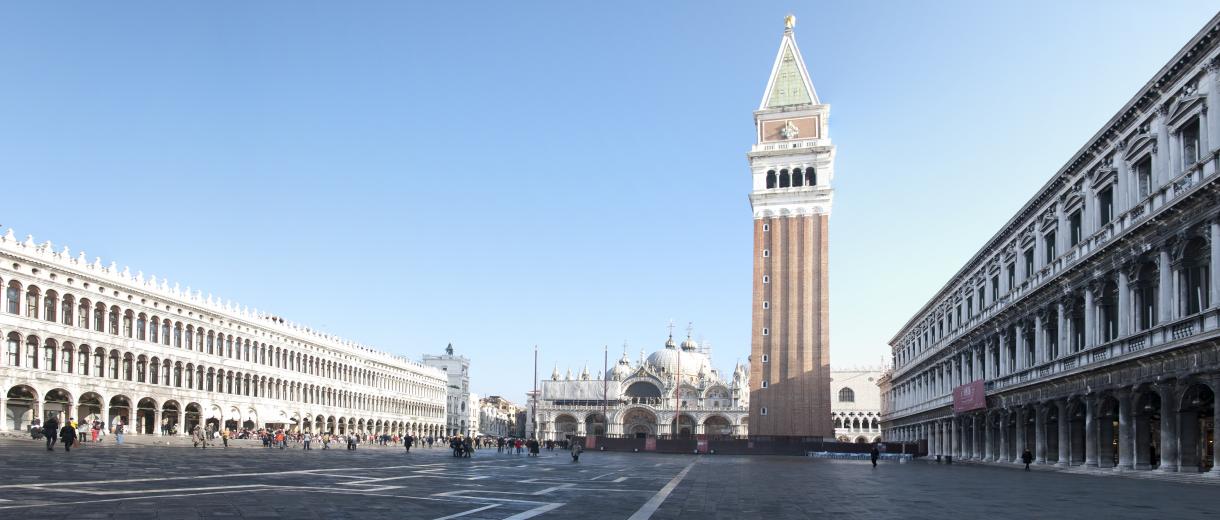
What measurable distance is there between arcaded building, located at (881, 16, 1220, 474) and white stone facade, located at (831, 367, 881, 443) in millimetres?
73798

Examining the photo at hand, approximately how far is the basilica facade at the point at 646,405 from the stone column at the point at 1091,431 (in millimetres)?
81885

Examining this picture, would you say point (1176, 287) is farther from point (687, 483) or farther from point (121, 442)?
point (121, 442)

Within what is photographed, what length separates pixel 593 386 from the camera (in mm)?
125875

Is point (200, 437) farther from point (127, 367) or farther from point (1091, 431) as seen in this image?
point (1091, 431)

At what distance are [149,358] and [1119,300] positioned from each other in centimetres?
5772

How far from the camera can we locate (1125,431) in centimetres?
3116

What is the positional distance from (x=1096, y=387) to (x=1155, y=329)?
18.1 feet

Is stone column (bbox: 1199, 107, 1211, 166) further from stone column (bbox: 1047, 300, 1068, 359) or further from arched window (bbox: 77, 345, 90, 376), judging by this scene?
arched window (bbox: 77, 345, 90, 376)

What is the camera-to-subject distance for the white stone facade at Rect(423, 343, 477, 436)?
5684 inches

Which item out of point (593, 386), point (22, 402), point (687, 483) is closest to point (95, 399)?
point (22, 402)

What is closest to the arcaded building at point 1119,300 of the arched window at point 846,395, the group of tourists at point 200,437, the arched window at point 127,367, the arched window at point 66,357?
the group of tourists at point 200,437

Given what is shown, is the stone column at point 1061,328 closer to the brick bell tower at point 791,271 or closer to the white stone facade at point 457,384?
the brick bell tower at point 791,271

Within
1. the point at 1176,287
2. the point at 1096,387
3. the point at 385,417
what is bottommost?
the point at 385,417

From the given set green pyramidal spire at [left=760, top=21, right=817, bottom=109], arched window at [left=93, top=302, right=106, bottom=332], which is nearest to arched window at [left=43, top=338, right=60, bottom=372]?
arched window at [left=93, top=302, right=106, bottom=332]
